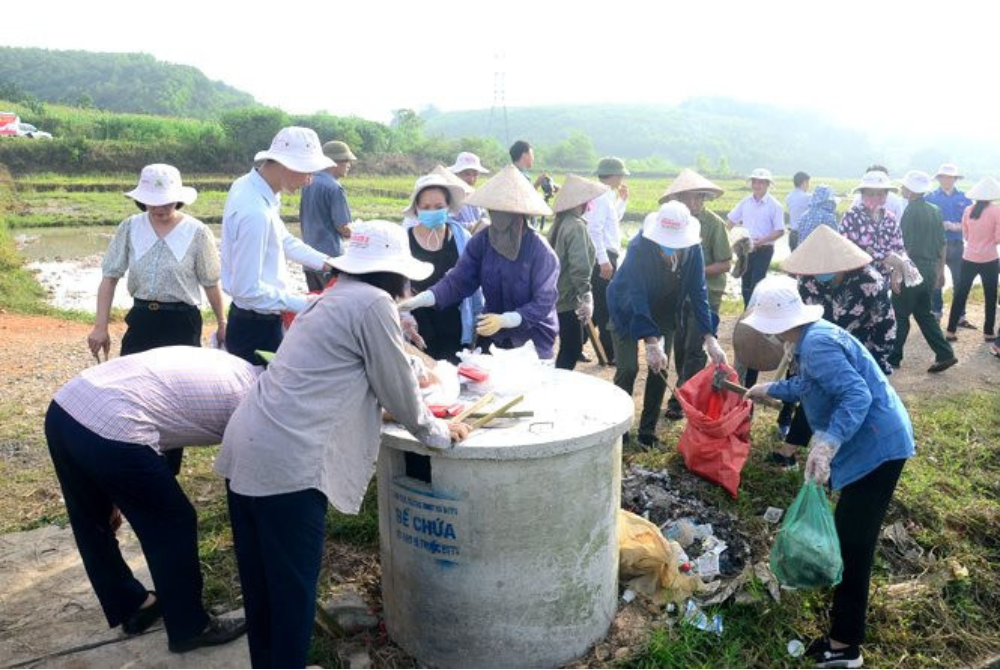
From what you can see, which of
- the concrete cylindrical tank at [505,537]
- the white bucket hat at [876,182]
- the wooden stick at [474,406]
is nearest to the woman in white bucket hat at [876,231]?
the white bucket hat at [876,182]

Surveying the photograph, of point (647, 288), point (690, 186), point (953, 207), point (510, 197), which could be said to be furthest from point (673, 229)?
point (953, 207)

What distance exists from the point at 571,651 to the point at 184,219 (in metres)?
2.83

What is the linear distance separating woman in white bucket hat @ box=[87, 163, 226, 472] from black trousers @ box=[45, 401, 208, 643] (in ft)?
2.82

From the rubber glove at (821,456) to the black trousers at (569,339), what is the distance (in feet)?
9.24

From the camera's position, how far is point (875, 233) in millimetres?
5891

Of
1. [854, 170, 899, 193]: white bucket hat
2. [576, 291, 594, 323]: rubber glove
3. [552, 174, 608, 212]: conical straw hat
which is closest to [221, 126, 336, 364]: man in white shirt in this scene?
[552, 174, 608, 212]: conical straw hat

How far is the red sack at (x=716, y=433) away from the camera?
4.42 meters

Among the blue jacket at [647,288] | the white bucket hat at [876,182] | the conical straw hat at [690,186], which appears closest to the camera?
the blue jacket at [647,288]

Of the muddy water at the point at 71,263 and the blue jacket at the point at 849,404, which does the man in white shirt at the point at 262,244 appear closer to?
the blue jacket at the point at 849,404

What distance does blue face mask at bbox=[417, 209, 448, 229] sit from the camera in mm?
4500

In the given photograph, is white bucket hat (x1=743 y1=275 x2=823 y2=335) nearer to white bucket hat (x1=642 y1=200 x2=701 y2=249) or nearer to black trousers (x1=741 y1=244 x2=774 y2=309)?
white bucket hat (x1=642 y1=200 x2=701 y2=249)

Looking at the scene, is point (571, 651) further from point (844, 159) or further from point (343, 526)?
point (844, 159)

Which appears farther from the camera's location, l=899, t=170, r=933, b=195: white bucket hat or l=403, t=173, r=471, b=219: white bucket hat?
l=899, t=170, r=933, b=195: white bucket hat

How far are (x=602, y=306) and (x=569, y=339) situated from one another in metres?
1.50
